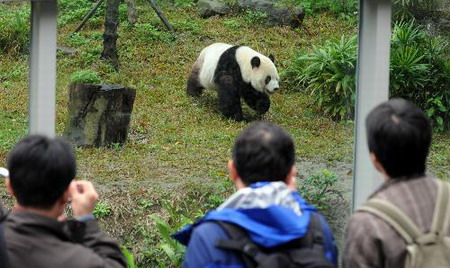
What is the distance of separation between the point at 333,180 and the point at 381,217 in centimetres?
210

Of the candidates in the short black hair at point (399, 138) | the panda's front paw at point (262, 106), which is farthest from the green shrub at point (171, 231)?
the short black hair at point (399, 138)

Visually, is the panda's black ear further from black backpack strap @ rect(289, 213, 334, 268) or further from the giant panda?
black backpack strap @ rect(289, 213, 334, 268)

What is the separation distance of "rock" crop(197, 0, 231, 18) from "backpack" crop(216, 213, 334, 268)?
120 inches

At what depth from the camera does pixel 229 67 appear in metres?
8.59

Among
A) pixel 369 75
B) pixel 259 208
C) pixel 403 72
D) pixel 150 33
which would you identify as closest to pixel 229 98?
pixel 150 33

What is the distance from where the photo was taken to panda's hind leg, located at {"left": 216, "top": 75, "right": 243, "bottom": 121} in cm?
612

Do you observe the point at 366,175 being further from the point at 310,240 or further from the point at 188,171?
the point at 188,171

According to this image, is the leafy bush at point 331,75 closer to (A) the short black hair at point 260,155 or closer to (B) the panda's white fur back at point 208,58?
(B) the panda's white fur back at point 208,58

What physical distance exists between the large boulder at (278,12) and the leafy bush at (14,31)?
1.49 metres

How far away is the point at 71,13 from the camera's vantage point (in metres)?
4.26

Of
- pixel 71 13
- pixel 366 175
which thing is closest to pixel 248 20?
pixel 71 13

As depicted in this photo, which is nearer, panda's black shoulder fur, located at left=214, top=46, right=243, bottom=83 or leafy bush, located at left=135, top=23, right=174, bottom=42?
leafy bush, located at left=135, top=23, right=174, bottom=42

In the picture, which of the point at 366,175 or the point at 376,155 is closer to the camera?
the point at 376,155

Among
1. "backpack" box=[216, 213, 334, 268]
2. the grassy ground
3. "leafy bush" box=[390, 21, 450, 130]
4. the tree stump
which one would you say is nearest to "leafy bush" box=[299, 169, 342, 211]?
the grassy ground
